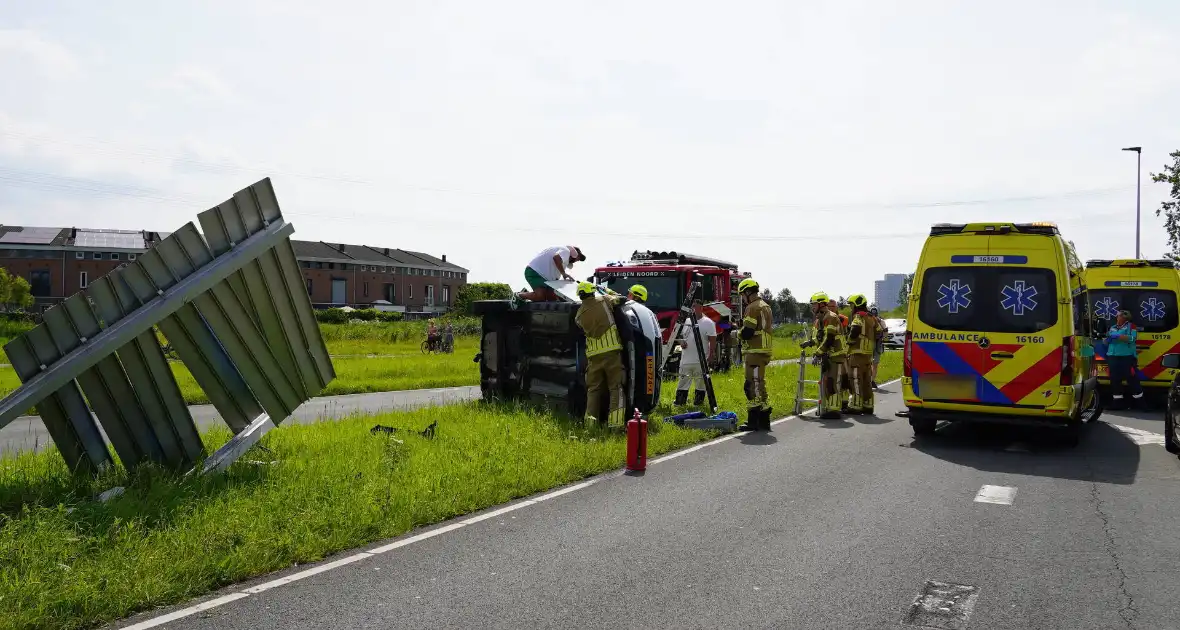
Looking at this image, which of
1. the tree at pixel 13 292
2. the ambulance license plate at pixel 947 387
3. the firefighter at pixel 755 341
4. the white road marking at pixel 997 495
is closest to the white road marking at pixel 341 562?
the white road marking at pixel 997 495

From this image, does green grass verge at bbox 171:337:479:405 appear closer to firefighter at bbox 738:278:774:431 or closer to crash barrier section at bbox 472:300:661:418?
crash barrier section at bbox 472:300:661:418

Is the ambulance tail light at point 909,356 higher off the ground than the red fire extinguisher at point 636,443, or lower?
higher

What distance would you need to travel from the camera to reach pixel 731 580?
535 cm

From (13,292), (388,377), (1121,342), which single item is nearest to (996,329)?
(1121,342)

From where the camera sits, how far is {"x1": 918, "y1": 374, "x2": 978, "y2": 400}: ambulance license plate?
35.2 ft

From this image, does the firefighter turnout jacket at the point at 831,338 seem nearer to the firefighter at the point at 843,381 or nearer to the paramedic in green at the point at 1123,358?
the firefighter at the point at 843,381

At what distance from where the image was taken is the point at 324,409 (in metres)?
14.8

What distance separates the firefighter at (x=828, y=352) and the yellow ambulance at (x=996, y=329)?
2.49 meters

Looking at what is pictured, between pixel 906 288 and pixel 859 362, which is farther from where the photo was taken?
pixel 906 288

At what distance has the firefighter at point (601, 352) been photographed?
11016 mm

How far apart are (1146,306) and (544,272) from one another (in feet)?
36.7

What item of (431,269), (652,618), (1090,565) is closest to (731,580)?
(652,618)

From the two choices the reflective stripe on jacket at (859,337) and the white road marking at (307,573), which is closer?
the white road marking at (307,573)

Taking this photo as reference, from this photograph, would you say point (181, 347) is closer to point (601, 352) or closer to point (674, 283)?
point (601, 352)
